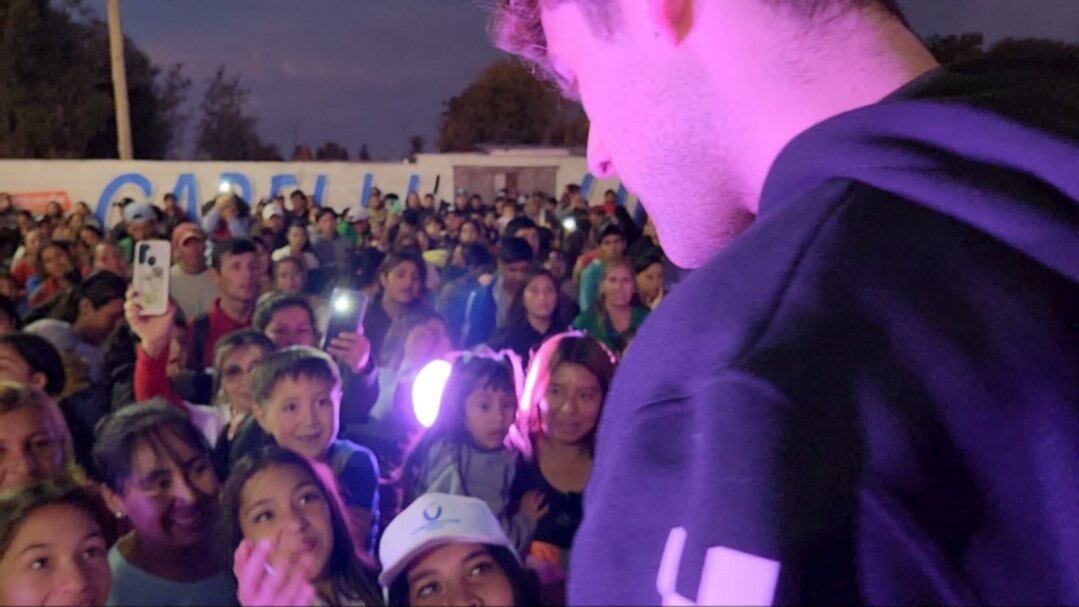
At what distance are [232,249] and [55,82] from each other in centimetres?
662

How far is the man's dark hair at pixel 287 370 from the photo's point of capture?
2891 millimetres

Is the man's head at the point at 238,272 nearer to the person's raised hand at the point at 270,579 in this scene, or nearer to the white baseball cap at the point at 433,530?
the white baseball cap at the point at 433,530

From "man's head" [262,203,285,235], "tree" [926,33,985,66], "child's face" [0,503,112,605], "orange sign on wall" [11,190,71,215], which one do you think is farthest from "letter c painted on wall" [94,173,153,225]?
"tree" [926,33,985,66]

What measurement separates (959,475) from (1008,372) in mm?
64

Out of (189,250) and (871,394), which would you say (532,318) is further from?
(871,394)

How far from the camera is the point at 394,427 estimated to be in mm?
3551

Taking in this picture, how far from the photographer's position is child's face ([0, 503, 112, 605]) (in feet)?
6.85

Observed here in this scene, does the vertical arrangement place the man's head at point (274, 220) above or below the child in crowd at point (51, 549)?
above

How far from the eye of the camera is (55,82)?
32.1ft

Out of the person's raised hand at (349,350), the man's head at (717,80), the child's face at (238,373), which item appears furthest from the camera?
the person's raised hand at (349,350)

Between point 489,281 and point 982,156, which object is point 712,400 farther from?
point 489,281

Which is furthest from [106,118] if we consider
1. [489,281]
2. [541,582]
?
[541,582]

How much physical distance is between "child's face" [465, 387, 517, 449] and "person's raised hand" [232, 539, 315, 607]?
832mm

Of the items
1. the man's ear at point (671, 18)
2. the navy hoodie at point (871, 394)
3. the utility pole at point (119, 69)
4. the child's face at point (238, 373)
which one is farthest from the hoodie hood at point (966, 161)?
the utility pole at point (119, 69)
